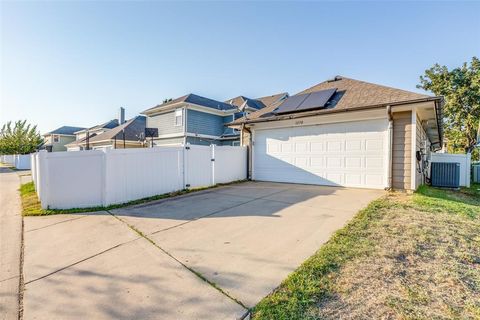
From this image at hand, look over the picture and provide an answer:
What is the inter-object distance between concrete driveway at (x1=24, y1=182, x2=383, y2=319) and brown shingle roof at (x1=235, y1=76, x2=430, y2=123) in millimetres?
3869

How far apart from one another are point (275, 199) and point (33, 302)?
202 inches

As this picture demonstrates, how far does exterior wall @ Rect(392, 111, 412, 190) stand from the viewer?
7148 millimetres

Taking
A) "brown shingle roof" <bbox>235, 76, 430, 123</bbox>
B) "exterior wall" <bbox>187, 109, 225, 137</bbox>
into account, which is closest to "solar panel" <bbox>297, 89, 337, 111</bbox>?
"brown shingle roof" <bbox>235, 76, 430, 123</bbox>

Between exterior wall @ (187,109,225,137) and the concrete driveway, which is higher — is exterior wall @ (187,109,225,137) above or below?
above

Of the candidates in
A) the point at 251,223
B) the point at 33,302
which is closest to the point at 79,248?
the point at 33,302

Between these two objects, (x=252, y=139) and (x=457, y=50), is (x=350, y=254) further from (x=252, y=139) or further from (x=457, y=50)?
(x=457, y=50)

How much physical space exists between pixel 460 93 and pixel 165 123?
76.3 ft

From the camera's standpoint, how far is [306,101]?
941 centimetres

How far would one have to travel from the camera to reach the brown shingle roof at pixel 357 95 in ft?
23.6

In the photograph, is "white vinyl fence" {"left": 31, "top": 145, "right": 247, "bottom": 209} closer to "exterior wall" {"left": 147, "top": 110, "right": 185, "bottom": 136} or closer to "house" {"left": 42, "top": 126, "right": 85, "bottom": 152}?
"exterior wall" {"left": 147, "top": 110, "right": 185, "bottom": 136}

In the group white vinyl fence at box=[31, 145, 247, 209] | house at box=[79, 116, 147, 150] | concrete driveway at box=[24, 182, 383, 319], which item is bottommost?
concrete driveway at box=[24, 182, 383, 319]

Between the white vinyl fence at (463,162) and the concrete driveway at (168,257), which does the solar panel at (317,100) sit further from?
the white vinyl fence at (463,162)

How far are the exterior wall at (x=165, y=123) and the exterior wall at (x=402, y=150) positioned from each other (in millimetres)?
13369

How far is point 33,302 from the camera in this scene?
82.6 inches
